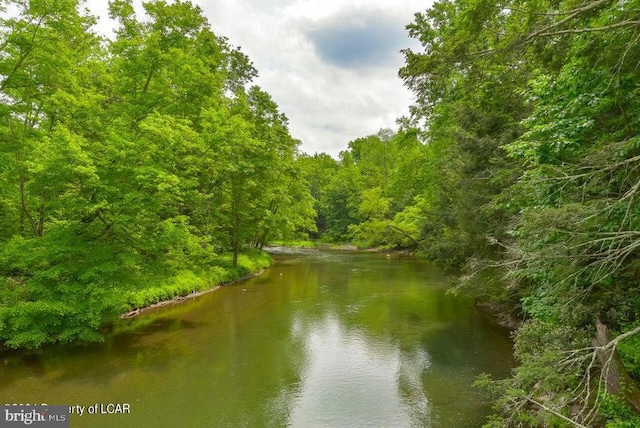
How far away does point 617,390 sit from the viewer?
5062 mm

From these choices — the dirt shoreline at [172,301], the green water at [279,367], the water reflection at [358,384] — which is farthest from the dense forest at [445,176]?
the water reflection at [358,384]

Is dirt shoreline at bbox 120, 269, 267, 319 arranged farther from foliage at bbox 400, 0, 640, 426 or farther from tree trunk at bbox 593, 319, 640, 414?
tree trunk at bbox 593, 319, 640, 414

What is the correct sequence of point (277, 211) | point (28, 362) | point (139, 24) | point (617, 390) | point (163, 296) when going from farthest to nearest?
1. point (277, 211)
2. point (139, 24)
3. point (163, 296)
4. point (28, 362)
5. point (617, 390)

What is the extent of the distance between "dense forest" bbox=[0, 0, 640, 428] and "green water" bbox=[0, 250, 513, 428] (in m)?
1.09

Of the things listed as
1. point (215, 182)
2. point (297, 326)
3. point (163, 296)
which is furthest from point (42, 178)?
point (215, 182)

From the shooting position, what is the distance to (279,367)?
9.81 meters

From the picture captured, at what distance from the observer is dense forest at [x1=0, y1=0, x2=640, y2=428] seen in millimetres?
4934

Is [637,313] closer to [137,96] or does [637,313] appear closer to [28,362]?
[28,362]

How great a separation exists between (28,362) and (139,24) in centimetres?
1491

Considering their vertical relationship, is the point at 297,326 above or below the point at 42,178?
below

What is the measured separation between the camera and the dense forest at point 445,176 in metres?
4.93

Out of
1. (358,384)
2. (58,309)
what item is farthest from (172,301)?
(358,384)

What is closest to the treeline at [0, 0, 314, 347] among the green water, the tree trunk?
the green water

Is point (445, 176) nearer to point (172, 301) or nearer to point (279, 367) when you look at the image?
point (279, 367)
